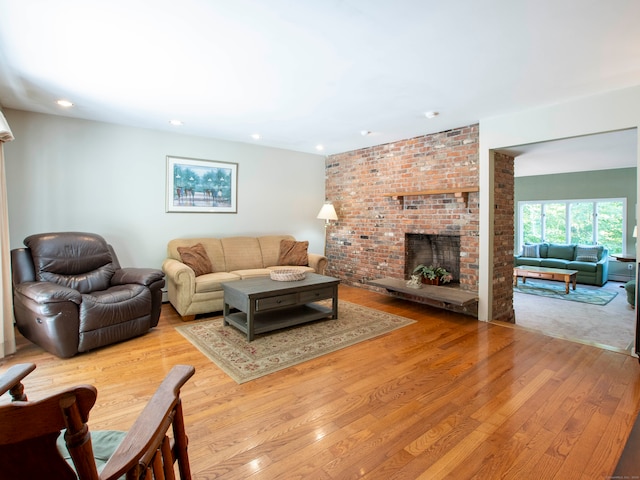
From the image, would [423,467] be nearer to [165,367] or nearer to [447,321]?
[165,367]

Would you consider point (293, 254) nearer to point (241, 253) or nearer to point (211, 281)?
point (241, 253)

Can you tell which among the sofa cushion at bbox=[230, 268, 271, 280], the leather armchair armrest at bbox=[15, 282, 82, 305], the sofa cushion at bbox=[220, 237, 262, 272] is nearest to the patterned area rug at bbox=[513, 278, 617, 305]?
the sofa cushion at bbox=[230, 268, 271, 280]

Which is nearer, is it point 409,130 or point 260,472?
point 260,472

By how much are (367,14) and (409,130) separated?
8.58 ft

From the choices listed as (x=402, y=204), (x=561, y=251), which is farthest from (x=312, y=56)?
(x=561, y=251)

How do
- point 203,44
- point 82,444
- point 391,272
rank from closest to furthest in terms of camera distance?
1. point 82,444
2. point 203,44
3. point 391,272

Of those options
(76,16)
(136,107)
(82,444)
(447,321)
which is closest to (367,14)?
(76,16)

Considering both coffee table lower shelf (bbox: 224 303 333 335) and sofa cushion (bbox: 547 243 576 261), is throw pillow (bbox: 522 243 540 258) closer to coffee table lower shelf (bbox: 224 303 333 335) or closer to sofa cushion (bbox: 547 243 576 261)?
sofa cushion (bbox: 547 243 576 261)

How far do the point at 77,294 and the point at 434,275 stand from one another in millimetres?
4061

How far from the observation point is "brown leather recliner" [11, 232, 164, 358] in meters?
2.77

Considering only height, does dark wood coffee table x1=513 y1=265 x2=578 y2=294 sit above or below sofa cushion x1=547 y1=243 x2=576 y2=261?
below

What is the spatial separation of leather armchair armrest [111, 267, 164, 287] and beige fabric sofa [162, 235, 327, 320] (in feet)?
1.10

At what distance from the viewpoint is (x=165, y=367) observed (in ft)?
8.79

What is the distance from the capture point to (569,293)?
6109 millimetres
